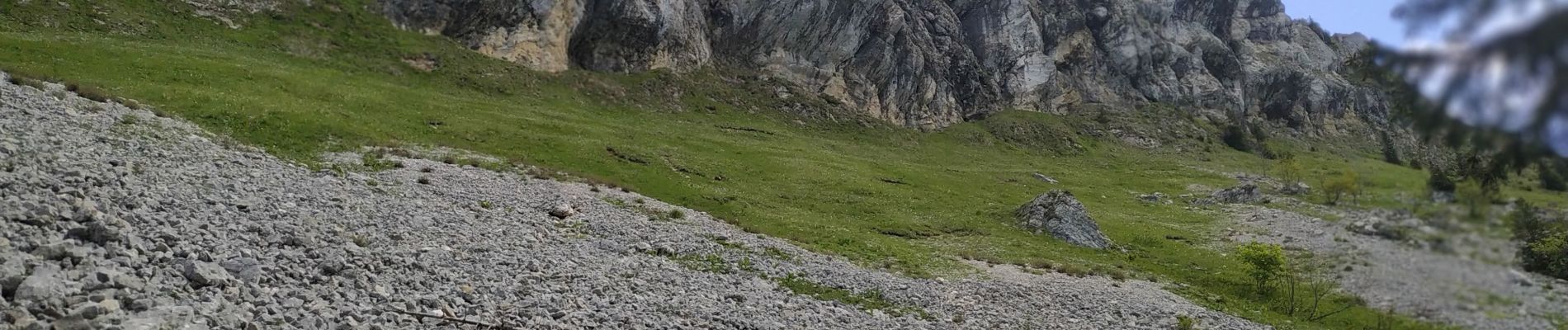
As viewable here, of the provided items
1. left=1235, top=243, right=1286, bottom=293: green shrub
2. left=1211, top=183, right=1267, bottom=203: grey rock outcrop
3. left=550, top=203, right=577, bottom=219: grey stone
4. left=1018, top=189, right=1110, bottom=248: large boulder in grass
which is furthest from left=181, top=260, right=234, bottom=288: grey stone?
left=1211, top=183, right=1267, bottom=203: grey rock outcrop

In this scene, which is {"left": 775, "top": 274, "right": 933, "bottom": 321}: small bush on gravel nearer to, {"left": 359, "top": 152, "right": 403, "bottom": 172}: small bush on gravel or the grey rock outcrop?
{"left": 359, "top": 152, "right": 403, "bottom": 172}: small bush on gravel

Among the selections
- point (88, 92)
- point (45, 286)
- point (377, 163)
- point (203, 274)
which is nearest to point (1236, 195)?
point (377, 163)

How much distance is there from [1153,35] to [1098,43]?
23.1m

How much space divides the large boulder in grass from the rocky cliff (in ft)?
93.0

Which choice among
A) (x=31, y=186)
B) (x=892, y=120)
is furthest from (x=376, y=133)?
(x=892, y=120)

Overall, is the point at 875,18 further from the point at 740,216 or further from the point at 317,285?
the point at 317,285

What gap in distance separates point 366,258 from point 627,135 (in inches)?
1885

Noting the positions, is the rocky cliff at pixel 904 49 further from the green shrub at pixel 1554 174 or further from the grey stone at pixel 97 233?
the grey stone at pixel 97 233

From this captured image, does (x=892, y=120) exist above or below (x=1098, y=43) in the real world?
below

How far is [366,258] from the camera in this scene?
15.2 meters

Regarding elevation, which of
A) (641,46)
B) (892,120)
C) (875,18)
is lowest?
(892,120)

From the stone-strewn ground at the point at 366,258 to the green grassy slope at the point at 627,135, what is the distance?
471 cm

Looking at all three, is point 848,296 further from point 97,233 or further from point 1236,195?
point 1236,195

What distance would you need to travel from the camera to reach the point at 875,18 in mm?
131375
